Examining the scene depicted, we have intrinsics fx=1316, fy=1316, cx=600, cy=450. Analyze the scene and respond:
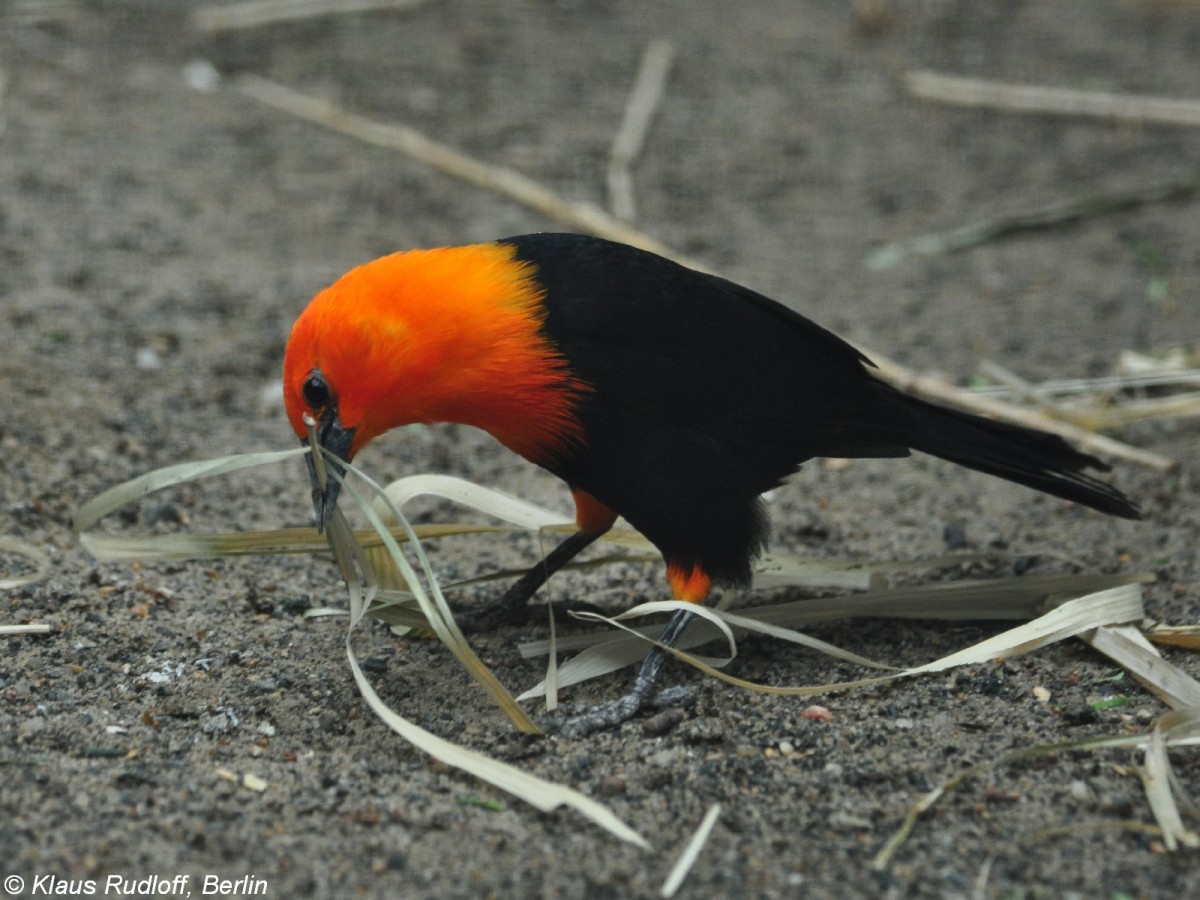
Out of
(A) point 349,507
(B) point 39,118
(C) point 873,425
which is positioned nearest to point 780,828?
(C) point 873,425

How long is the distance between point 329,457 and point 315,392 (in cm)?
16

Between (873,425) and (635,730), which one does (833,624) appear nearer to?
(873,425)


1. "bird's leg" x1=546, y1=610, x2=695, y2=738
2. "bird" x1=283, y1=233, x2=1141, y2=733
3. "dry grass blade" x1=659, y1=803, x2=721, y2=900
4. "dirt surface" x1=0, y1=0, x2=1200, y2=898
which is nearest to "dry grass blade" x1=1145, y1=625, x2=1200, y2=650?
"dirt surface" x1=0, y1=0, x2=1200, y2=898

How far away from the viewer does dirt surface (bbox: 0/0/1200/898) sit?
8.30 feet

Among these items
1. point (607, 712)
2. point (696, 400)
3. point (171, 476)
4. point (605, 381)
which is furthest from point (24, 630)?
point (696, 400)

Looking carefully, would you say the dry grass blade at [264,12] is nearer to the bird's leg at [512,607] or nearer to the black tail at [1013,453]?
the bird's leg at [512,607]

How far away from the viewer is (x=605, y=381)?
3.21 m

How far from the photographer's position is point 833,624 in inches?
145

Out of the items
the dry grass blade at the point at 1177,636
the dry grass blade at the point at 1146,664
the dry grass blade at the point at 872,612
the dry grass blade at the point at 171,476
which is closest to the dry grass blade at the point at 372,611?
the dry grass blade at the point at 171,476

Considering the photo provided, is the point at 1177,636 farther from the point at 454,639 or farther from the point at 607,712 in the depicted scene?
Result: the point at 454,639

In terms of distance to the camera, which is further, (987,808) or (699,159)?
(699,159)

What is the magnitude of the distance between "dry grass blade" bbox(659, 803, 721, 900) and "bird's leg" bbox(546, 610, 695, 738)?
0.49 metres

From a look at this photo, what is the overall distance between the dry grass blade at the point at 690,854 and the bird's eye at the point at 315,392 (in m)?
1.31

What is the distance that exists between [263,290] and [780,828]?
4085mm
